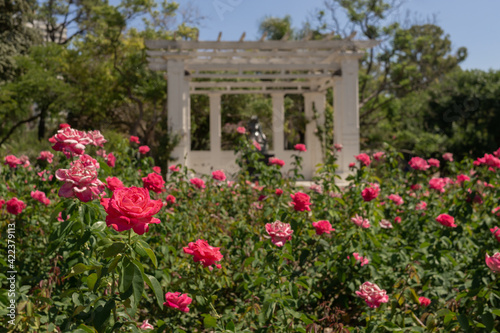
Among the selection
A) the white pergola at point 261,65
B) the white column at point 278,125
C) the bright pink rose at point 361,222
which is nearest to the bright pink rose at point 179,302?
the bright pink rose at point 361,222

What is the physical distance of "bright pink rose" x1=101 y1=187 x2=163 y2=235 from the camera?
130 centimetres

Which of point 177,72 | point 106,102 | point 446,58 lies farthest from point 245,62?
point 446,58

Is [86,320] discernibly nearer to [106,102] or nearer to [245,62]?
[245,62]

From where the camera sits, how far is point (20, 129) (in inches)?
766

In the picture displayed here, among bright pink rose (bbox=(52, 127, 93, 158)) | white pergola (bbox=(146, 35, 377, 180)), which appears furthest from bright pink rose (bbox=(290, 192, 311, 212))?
white pergola (bbox=(146, 35, 377, 180))

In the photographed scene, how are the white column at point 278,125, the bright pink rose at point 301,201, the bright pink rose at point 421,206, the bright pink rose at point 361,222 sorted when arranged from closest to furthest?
1. the bright pink rose at point 301,201
2. the bright pink rose at point 361,222
3. the bright pink rose at point 421,206
4. the white column at point 278,125

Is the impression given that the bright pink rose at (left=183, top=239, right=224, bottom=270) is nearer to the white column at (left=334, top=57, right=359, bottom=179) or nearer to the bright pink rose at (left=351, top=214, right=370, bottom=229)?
the bright pink rose at (left=351, top=214, right=370, bottom=229)

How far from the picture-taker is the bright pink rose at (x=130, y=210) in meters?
1.30

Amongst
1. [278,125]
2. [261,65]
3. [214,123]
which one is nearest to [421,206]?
[261,65]

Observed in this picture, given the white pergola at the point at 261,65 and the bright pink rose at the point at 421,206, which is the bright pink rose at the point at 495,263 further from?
the white pergola at the point at 261,65

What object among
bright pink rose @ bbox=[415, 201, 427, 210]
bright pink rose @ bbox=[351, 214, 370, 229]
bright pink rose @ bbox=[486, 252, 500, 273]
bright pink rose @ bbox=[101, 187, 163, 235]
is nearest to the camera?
bright pink rose @ bbox=[101, 187, 163, 235]

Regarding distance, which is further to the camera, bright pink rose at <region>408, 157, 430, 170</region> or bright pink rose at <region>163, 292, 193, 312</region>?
bright pink rose at <region>408, 157, 430, 170</region>

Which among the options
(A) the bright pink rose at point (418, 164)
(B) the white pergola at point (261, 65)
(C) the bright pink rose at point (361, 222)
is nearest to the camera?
(C) the bright pink rose at point (361, 222)

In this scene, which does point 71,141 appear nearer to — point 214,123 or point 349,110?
point 349,110
